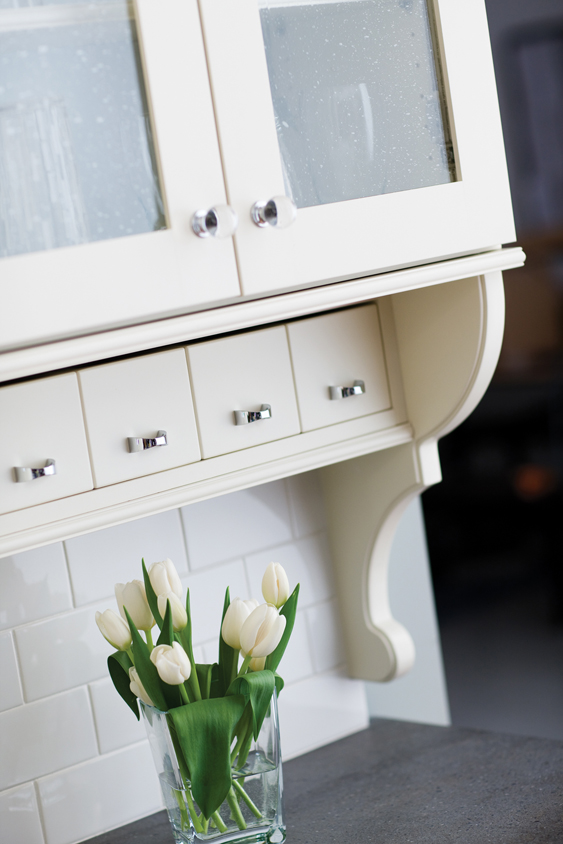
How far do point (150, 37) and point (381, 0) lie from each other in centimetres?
28

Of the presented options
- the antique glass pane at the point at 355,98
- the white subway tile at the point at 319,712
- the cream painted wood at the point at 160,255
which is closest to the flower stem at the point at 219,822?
the white subway tile at the point at 319,712

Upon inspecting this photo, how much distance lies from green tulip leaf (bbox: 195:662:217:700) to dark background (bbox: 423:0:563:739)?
264cm

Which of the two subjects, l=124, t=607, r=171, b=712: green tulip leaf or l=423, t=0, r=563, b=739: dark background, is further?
l=423, t=0, r=563, b=739: dark background

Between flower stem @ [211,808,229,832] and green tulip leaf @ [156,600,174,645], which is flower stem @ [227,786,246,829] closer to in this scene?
flower stem @ [211,808,229,832]

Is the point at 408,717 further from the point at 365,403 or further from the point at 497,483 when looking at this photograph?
the point at 497,483

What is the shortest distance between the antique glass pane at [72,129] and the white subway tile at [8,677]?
54cm

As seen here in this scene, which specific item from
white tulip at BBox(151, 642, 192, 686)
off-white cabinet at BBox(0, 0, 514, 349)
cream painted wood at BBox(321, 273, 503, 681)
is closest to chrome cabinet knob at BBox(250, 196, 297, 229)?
off-white cabinet at BBox(0, 0, 514, 349)

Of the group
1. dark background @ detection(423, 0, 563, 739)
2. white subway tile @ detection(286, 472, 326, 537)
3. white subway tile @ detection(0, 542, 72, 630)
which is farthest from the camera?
dark background @ detection(423, 0, 563, 739)

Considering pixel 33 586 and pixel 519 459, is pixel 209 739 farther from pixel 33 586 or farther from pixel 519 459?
pixel 519 459

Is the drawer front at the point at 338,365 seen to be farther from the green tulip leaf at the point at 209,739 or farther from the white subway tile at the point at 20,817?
the white subway tile at the point at 20,817

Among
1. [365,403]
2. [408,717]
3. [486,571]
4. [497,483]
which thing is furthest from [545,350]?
[365,403]

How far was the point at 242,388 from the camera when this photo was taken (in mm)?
1090

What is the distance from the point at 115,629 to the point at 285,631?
0.18 m

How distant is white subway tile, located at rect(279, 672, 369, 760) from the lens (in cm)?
136
